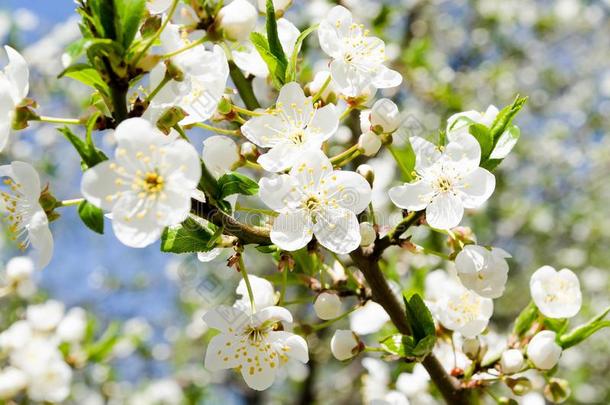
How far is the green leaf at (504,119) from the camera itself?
150cm

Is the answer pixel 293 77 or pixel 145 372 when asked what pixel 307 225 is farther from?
pixel 145 372

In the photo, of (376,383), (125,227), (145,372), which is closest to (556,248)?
(145,372)

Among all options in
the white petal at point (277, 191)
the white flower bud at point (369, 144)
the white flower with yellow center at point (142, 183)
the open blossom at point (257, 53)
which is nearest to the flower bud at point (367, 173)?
the white flower bud at point (369, 144)

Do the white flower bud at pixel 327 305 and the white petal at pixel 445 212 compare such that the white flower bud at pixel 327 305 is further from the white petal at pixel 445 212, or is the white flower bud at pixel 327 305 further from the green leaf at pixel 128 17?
the green leaf at pixel 128 17

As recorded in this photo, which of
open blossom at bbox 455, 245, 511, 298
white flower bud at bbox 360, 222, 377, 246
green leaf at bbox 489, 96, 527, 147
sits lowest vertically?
open blossom at bbox 455, 245, 511, 298

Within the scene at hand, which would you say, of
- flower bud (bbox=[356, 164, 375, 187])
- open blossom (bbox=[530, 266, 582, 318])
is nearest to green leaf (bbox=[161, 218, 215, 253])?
flower bud (bbox=[356, 164, 375, 187])

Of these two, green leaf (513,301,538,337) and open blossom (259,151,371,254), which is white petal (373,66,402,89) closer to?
open blossom (259,151,371,254)

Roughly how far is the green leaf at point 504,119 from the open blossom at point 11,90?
102cm

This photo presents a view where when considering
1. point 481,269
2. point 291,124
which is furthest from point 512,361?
point 291,124

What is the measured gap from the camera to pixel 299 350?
1530mm

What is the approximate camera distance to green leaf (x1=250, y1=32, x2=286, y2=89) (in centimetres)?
145

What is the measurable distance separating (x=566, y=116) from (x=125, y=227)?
7.51 meters

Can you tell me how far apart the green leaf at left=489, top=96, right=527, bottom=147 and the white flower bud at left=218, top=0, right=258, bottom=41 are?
0.61 metres

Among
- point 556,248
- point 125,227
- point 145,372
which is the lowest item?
point 145,372
